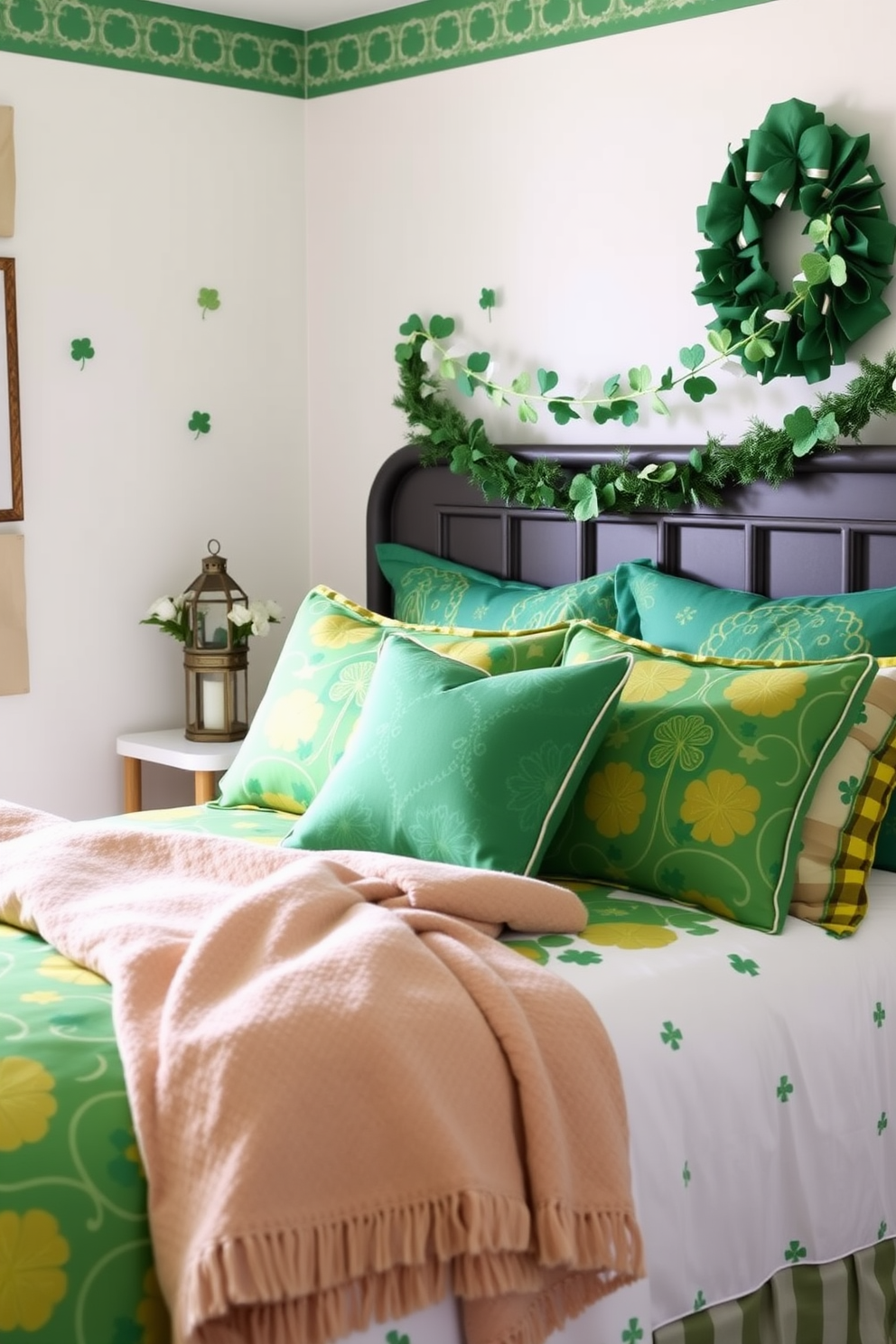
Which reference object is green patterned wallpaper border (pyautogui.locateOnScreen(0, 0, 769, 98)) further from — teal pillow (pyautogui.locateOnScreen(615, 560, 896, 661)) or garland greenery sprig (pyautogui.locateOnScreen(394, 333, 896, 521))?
teal pillow (pyautogui.locateOnScreen(615, 560, 896, 661))

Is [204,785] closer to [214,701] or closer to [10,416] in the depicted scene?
[214,701]

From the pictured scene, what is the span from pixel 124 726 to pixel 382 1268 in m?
2.43

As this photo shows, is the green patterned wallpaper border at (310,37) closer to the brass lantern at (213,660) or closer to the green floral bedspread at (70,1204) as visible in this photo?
the brass lantern at (213,660)

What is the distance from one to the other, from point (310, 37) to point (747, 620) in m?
2.06

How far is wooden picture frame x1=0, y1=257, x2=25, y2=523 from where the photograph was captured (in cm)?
349

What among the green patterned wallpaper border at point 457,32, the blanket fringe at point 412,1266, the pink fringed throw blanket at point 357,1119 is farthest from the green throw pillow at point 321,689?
the green patterned wallpaper border at point 457,32

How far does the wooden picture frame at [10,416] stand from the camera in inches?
137

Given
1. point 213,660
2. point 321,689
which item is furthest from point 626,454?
point 213,660

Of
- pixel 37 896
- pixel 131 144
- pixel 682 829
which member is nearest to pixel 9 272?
pixel 131 144

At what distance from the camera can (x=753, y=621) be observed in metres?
2.78

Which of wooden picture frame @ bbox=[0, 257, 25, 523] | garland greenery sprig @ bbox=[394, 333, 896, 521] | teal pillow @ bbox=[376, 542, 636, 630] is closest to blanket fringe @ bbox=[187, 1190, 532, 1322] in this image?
teal pillow @ bbox=[376, 542, 636, 630]

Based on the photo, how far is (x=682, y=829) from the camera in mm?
2320

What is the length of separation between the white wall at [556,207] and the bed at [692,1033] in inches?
22.6

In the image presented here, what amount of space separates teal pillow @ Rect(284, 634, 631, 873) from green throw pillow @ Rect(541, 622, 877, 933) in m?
0.08
